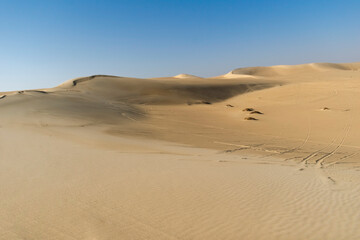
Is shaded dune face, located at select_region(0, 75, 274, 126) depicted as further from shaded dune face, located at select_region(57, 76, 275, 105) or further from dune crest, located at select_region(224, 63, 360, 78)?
dune crest, located at select_region(224, 63, 360, 78)

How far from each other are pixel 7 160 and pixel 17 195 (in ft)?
8.88

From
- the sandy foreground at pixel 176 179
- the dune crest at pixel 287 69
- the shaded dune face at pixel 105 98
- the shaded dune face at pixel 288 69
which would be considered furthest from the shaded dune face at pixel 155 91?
the shaded dune face at pixel 288 69

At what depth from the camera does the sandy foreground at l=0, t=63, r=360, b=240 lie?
391cm

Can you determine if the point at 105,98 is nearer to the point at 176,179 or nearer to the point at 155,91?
the point at 155,91

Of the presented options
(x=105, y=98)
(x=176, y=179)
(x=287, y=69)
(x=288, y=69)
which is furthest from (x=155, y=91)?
(x=288, y=69)

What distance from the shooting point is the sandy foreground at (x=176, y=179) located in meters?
3.91

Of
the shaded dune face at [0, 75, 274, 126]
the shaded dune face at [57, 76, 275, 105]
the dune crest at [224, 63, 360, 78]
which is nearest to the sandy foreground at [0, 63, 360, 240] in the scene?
the shaded dune face at [0, 75, 274, 126]

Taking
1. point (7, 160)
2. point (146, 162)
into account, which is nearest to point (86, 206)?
point (146, 162)

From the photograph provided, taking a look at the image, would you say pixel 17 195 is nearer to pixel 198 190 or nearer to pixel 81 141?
pixel 198 190

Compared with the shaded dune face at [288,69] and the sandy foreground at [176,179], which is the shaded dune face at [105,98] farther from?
the shaded dune face at [288,69]

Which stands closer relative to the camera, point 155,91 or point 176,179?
point 176,179

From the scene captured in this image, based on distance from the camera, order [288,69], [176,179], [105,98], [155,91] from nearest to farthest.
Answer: [176,179]
[105,98]
[155,91]
[288,69]

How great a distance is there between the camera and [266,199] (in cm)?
504

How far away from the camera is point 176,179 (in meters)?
6.01
